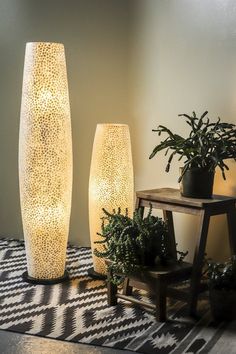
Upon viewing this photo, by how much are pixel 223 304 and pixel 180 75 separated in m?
1.36

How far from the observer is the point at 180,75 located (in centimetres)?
302

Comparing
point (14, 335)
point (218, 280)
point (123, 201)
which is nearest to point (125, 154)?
point (123, 201)

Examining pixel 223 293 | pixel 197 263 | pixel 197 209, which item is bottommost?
pixel 223 293

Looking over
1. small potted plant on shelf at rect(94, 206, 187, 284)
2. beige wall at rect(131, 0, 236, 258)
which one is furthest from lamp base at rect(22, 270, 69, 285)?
beige wall at rect(131, 0, 236, 258)

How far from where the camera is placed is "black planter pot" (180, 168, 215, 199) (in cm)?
249

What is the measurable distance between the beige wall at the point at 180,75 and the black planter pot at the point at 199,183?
14.7 inches

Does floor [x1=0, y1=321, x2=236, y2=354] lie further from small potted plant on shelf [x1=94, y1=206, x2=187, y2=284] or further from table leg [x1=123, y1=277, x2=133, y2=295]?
table leg [x1=123, y1=277, x2=133, y2=295]

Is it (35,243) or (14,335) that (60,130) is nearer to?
(35,243)

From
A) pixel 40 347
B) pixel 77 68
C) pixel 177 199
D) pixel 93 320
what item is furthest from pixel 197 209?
pixel 77 68

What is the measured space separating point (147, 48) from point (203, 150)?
101 centimetres

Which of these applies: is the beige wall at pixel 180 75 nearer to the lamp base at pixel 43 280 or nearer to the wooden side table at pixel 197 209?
the wooden side table at pixel 197 209

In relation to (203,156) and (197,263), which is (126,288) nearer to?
(197,263)

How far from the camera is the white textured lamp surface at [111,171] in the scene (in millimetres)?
2789

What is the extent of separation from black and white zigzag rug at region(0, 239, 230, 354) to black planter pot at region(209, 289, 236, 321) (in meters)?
0.05
